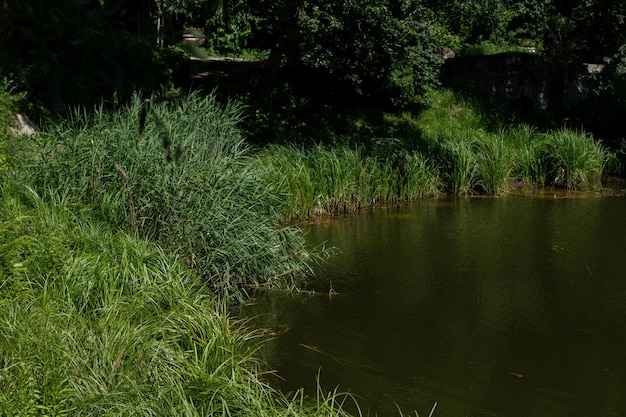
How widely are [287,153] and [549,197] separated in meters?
4.38

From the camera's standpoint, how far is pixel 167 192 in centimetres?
700

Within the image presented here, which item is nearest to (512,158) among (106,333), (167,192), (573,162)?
(573,162)

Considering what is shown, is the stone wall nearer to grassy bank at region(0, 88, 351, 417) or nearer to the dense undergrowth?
the dense undergrowth

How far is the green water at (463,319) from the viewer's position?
5766 millimetres

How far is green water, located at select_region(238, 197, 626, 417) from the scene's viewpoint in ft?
18.9

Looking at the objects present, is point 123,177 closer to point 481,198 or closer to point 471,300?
point 471,300

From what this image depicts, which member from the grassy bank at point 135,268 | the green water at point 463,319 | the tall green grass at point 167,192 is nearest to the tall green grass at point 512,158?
the green water at point 463,319

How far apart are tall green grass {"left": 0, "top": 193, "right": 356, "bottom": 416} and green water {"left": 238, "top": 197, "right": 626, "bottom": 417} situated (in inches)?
22.9

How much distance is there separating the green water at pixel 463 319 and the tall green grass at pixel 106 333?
1.91 ft

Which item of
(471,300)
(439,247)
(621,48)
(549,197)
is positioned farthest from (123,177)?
(621,48)

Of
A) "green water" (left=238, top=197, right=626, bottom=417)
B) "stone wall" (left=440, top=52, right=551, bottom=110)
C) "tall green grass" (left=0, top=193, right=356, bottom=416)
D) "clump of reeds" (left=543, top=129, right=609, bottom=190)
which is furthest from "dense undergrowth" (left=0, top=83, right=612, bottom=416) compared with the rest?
"stone wall" (left=440, top=52, right=551, bottom=110)

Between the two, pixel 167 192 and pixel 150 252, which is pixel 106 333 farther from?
pixel 167 192

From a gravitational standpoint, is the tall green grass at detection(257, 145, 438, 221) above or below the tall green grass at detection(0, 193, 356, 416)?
above

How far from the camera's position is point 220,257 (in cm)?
710
